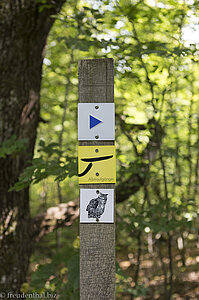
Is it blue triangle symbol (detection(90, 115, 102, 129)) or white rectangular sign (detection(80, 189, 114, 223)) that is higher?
blue triangle symbol (detection(90, 115, 102, 129))

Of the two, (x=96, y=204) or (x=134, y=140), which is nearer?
(x=96, y=204)

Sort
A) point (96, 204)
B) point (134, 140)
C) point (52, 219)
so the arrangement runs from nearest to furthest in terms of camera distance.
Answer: point (96, 204) → point (52, 219) → point (134, 140)

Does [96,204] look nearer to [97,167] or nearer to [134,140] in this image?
[97,167]

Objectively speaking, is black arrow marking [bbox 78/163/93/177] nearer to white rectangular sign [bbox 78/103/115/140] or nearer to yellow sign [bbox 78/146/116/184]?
yellow sign [bbox 78/146/116/184]

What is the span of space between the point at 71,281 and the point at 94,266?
0.92 metres

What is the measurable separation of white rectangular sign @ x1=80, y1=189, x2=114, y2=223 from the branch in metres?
1.93

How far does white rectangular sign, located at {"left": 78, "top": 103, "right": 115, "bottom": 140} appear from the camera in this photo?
1.59 meters

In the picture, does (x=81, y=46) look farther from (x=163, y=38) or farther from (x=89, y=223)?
(x=163, y=38)

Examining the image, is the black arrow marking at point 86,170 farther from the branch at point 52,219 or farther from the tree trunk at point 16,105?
the branch at point 52,219

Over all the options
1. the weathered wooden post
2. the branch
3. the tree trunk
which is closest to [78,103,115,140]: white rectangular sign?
the weathered wooden post

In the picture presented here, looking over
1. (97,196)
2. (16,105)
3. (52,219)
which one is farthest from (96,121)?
(52,219)

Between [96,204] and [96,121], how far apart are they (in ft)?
1.37

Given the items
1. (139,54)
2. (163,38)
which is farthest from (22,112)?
(163,38)

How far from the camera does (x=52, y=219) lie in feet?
11.3
